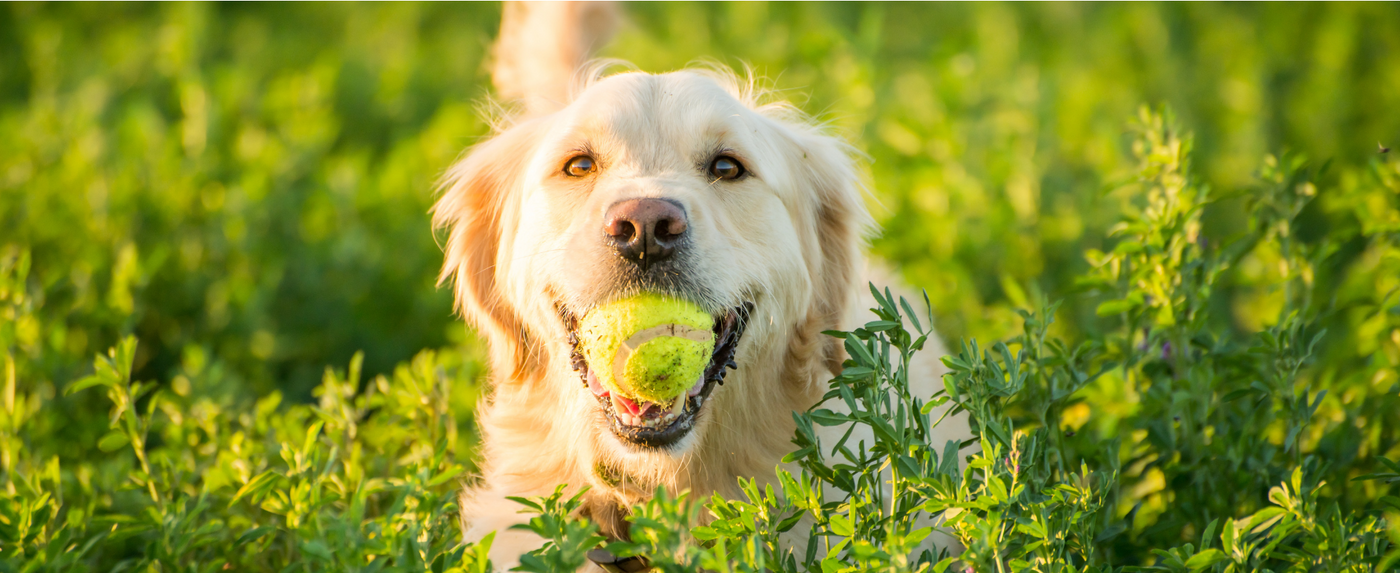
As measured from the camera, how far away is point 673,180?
278 cm

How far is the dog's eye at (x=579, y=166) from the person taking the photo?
9.61 ft

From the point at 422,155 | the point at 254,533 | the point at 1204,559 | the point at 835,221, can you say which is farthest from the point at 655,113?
the point at 422,155

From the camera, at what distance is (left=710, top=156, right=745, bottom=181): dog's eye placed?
2916mm

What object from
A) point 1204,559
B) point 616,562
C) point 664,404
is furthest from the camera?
point 616,562

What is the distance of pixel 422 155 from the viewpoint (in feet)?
21.0

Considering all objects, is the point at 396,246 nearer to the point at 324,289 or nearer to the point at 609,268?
the point at 324,289

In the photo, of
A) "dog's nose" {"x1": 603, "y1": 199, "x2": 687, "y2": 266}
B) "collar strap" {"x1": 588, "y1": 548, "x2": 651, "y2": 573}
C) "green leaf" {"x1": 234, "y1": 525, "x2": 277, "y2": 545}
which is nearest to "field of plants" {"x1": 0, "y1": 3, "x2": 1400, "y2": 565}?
"green leaf" {"x1": 234, "y1": 525, "x2": 277, "y2": 545}

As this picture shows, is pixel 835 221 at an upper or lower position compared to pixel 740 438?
upper

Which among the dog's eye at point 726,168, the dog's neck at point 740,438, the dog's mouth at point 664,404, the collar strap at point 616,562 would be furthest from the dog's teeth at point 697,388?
the dog's eye at point 726,168

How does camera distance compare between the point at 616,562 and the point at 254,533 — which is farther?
the point at 616,562

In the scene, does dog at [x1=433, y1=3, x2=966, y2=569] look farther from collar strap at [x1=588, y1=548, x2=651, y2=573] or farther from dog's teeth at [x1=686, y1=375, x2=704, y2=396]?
collar strap at [x1=588, y1=548, x2=651, y2=573]

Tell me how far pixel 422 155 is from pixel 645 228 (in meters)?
4.25

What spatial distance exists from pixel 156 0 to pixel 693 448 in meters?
9.27

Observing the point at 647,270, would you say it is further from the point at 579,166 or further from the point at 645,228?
the point at 579,166
